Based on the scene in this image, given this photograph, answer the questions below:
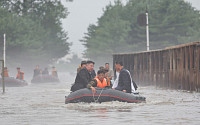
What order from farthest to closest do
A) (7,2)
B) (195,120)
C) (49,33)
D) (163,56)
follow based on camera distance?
1. (49,33)
2. (7,2)
3. (163,56)
4. (195,120)

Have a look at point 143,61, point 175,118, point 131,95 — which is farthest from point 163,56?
point 175,118

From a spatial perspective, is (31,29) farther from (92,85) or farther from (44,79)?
(92,85)

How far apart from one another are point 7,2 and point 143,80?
161 ft

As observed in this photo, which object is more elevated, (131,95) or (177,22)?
(177,22)

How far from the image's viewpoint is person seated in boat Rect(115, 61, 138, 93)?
65.6 feet

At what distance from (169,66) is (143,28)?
58.9 meters

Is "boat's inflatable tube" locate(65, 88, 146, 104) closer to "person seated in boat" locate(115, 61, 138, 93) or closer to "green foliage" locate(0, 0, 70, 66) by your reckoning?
"person seated in boat" locate(115, 61, 138, 93)

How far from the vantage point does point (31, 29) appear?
326 ft

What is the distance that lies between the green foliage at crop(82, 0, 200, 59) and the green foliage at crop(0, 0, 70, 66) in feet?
33.5

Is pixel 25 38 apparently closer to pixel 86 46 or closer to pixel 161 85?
pixel 86 46

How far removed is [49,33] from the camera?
110875mm

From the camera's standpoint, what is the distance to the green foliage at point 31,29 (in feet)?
279

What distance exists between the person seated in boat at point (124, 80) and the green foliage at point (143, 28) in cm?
7102

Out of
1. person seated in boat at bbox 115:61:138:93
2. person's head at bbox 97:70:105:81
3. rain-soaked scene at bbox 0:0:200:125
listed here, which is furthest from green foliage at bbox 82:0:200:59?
person's head at bbox 97:70:105:81
